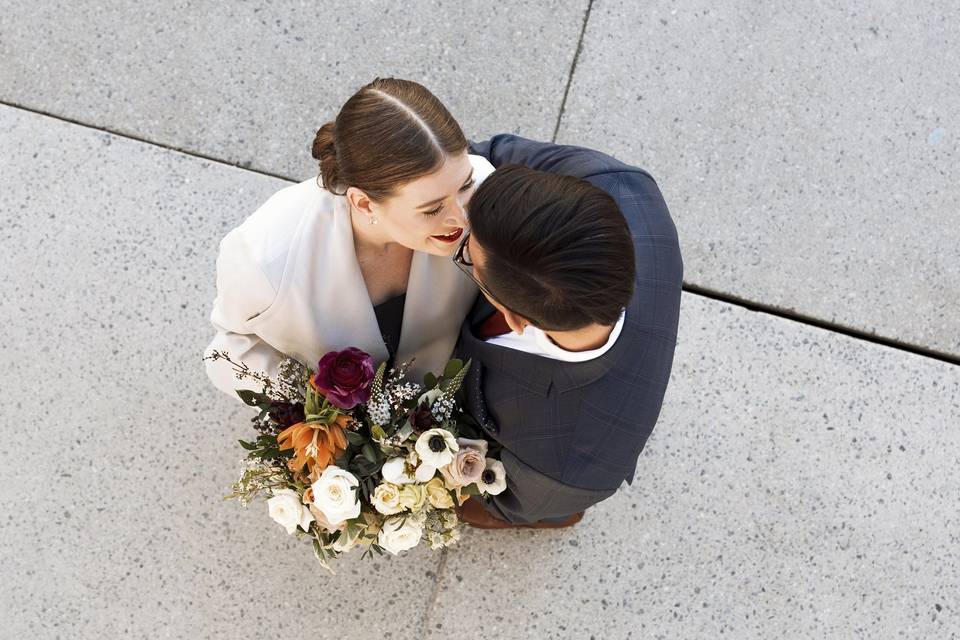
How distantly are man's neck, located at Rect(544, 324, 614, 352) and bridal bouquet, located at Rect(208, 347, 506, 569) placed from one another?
0.29 m

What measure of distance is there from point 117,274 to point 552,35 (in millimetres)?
1853

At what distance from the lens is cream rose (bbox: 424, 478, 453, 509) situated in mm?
1745

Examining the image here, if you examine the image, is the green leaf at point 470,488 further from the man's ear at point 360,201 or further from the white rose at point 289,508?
the man's ear at point 360,201

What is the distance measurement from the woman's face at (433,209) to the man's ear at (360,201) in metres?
0.01

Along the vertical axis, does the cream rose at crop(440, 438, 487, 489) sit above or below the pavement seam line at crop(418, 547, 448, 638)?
above

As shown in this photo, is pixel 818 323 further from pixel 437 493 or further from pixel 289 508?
pixel 289 508

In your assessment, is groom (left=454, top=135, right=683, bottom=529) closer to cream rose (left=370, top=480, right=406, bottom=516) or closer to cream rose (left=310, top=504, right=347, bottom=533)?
cream rose (left=370, top=480, right=406, bottom=516)

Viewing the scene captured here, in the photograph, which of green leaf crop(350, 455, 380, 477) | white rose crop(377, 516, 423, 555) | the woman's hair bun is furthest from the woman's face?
white rose crop(377, 516, 423, 555)

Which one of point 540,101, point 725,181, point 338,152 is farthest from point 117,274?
point 725,181

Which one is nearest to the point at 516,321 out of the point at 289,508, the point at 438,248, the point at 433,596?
the point at 438,248

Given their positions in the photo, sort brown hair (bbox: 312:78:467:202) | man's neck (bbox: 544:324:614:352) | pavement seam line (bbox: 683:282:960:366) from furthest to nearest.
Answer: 1. pavement seam line (bbox: 683:282:960:366)
2. brown hair (bbox: 312:78:467:202)
3. man's neck (bbox: 544:324:614:352)

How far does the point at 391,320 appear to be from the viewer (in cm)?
207

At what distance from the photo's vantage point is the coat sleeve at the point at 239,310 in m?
1.75

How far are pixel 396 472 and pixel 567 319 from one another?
0.58 metres
